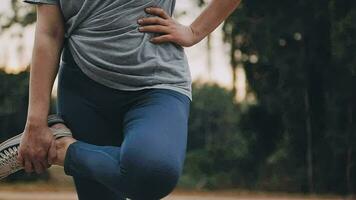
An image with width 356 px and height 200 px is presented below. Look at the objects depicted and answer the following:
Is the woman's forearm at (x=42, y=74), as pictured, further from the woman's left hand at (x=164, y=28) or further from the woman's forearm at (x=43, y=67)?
the woman's left hand at (x=164, y=28)

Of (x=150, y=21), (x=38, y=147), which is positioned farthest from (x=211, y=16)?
(x=38, y=147)

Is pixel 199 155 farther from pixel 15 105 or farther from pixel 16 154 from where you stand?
pixel 16 154

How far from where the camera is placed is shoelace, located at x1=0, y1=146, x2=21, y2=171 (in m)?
1.56

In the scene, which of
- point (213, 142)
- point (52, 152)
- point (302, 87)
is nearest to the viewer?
point (52, 152)

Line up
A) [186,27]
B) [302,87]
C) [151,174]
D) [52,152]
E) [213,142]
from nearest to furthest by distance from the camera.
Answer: [151,174] < [52,152] < [186,27] < [302,87] < [213,142]

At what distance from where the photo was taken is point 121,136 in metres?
1.60

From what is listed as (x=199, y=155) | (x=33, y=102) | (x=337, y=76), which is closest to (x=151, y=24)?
(x=33, y=102)

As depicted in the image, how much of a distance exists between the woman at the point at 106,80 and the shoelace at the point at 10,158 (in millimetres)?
33

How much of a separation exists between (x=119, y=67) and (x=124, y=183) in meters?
0.29

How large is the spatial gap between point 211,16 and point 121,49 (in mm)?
268

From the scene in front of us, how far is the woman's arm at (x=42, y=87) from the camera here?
1.51m

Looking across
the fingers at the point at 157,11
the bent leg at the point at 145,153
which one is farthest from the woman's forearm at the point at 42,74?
the fingers at the point at 157,11

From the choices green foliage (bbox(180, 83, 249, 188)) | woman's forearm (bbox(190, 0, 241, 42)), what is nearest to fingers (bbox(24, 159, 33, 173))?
woman's forearm (bbox(190, 0, 241, 42))

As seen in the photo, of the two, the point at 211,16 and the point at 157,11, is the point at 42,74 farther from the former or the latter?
the point at 211,16
